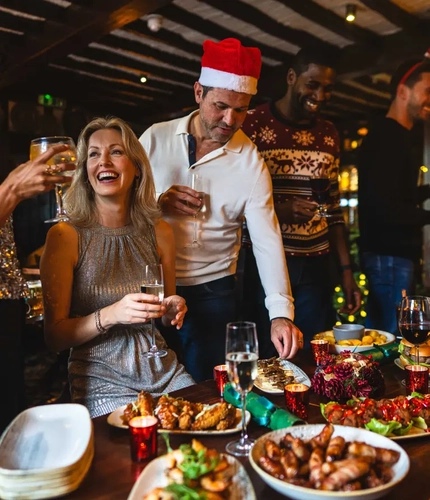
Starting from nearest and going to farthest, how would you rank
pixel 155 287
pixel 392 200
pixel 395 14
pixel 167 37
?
pixel 155 287
pixel 392 200
pixel 395 14
pixel 167 37

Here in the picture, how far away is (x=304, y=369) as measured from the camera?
5.92 ft

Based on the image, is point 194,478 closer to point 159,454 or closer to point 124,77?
point 159,454

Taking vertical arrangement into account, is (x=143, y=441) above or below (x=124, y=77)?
below

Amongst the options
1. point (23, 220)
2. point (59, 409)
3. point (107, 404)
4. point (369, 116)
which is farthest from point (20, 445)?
point (369, 116)

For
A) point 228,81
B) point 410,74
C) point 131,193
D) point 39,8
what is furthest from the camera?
point 39,8

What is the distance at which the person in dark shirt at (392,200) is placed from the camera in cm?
313

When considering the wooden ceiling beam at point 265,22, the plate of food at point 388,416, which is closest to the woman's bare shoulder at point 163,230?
the plate of food at point 388,416

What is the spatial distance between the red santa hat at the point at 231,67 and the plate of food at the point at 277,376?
4.19ft

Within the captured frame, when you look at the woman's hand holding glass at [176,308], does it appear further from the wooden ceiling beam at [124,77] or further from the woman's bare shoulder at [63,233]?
the wooden ceiling beam at [124,77]

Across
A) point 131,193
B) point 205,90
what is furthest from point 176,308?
point 205,90

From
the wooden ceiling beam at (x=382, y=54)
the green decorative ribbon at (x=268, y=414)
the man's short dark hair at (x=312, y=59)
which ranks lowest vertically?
the green decorative ribbon at (x=268, y=414)

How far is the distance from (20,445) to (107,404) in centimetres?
58

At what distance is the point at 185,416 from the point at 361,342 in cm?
94

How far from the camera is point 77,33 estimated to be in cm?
405
